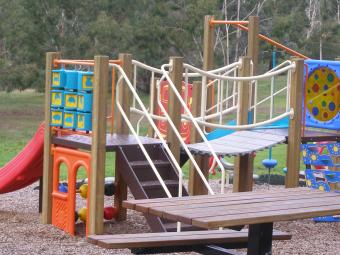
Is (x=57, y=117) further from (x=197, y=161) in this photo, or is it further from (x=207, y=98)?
(x=207, y=98)

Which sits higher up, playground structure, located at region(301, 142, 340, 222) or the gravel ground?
playground structure, located at region(301, 142, 340, 222)

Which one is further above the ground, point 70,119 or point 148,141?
point 70,119

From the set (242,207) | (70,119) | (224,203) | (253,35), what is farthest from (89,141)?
(242,207)

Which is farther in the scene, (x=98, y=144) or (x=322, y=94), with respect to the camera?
(x=322, y=94)

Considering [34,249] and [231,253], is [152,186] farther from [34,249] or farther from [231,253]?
[231,253]

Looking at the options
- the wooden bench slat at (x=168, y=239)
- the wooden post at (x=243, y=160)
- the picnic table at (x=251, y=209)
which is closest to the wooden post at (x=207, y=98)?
the wooden post at (x=243, y=160)

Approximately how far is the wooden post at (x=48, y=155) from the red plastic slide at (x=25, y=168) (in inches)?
9.2

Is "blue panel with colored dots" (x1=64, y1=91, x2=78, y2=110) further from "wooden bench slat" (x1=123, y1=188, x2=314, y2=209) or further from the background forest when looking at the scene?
the background forest

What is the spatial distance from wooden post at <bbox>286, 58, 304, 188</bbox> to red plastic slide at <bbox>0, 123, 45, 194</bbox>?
105 inches

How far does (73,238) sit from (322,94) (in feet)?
11.8

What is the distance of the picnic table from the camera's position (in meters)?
4.99

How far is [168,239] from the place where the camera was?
18.6 ft

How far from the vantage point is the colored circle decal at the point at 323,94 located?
33.9 ft

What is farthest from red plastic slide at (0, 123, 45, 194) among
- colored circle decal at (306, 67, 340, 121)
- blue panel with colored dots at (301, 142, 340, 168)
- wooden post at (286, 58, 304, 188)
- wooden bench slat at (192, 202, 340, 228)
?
wooden bench slat at (192, 202, 340, 228)
